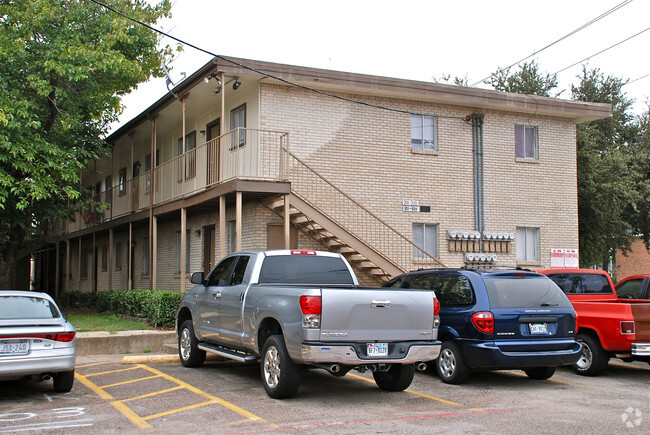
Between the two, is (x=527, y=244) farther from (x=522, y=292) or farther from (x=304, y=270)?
(x=304, y=270)

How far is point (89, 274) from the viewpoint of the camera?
3228 cm

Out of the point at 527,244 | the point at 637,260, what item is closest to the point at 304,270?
the point at 527,244

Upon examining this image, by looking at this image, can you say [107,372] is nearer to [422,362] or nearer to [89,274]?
[422,362]

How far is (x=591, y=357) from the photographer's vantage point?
A: 11.0 m

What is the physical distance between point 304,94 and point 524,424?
12534 mm

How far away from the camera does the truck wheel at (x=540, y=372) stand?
1051 centimetres

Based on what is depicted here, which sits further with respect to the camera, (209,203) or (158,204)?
(158,204)

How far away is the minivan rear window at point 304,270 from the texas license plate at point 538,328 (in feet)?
8.64

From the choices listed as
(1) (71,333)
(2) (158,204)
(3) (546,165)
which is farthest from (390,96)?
(1) (71,333)

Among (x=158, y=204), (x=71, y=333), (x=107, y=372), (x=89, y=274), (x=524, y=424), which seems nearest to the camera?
(x=524, y=424)

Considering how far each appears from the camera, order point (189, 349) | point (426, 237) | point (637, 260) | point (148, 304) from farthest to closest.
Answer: point (637, 260) → point (426, 237) → point (148, 304) → point (189, 349)

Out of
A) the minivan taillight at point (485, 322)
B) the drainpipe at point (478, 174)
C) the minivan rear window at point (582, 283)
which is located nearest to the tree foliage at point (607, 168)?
the drainpipe at point (478, 174)

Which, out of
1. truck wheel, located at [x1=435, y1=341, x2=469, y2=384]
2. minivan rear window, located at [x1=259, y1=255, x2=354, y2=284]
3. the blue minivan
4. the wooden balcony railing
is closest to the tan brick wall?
the wooden balcony railing

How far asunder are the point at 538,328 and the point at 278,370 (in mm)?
3813
